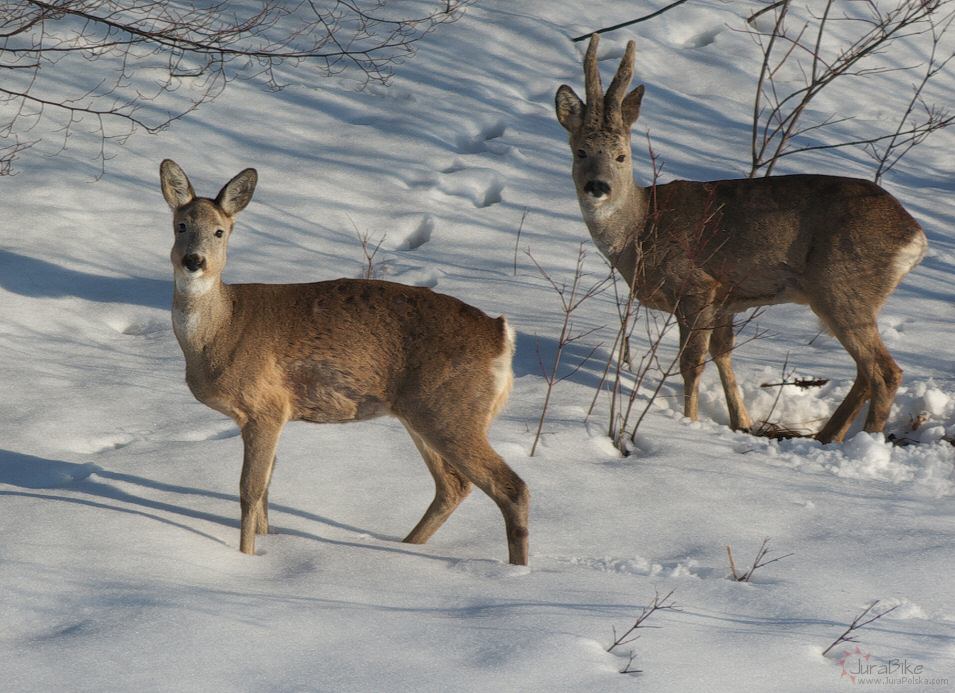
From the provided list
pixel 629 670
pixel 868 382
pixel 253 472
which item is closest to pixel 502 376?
pixel 253 472

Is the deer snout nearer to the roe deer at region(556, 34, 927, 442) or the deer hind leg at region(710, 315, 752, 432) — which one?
the roe deer at region(556, 34, 927, 442)

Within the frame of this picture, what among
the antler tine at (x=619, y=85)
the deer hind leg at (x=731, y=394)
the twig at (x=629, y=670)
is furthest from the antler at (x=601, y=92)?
the twig at (x=629, y=670)

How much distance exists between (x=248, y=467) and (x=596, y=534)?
166cm

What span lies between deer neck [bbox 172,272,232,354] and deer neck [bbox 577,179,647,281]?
2.96m

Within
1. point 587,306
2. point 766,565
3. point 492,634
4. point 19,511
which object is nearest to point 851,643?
point 766,565

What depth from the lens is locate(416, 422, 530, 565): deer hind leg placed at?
427 cm

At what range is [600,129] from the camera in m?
6.46

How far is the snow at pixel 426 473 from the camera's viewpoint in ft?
10.6

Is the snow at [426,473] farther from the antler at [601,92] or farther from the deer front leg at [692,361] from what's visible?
the antler at [601,92]

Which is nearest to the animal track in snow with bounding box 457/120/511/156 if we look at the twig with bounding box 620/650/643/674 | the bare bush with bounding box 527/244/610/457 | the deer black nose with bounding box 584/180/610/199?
the bare bush with bounding box 527/244/610/457

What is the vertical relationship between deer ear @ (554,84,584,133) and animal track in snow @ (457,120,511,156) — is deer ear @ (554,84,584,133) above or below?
above

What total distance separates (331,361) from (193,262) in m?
0.76

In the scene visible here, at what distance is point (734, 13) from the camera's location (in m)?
13.3

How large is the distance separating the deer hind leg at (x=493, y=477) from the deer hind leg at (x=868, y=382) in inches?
116
